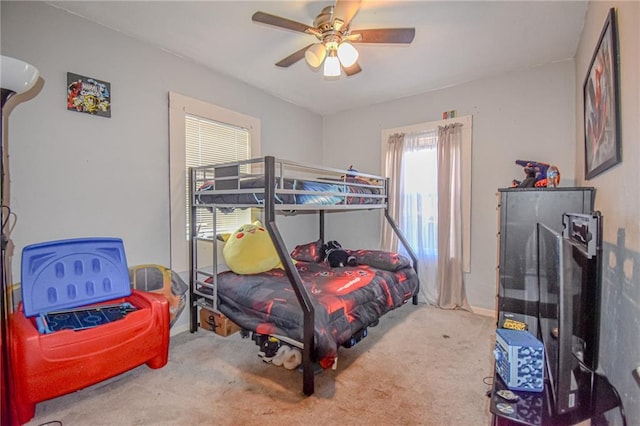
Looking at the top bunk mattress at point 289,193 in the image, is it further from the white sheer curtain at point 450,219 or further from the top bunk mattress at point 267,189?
the white sheer curtain at point 450,219

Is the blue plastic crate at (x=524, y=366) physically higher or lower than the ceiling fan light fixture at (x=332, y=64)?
lower

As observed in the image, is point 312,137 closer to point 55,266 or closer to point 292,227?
point 292,227

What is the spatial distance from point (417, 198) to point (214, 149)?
7.72 feet

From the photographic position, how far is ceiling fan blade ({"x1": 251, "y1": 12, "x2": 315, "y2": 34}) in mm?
1773

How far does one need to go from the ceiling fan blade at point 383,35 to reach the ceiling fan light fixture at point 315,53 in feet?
0.63

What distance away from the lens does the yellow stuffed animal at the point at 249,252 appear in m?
2.81

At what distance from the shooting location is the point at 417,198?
3631mm

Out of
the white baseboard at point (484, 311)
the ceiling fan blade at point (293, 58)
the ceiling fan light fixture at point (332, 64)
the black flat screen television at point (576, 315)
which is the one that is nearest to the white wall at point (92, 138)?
the ceiling fan blade at point (293, 58)

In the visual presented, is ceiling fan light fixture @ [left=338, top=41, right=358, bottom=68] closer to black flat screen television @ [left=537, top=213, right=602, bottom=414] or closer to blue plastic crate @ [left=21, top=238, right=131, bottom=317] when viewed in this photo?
black flat screen television @ [left=537, top=213, right=602, bottom=414]

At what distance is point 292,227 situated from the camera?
405 cm

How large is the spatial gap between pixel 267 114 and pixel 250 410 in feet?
9.89

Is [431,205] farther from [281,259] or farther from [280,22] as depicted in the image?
[280,22]

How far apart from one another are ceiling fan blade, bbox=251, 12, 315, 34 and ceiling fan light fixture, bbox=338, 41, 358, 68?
21cm

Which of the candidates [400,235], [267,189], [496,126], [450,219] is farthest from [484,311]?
[267,189]
